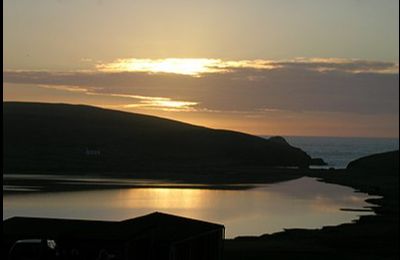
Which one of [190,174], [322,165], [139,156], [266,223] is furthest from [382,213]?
[322,165]

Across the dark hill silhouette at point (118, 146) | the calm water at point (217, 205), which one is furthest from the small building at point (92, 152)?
the calm water at point (217, 205)

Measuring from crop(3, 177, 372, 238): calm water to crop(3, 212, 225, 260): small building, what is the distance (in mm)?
24923

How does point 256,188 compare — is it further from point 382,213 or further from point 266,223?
point 266,223

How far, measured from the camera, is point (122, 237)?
26891 mm

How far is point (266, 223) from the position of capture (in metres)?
64.7

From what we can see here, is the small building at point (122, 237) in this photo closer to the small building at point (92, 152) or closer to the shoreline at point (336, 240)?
the shoreline at point (336, 240)

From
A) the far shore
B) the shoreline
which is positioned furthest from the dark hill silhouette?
the shoreline

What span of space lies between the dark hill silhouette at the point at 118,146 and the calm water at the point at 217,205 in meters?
50.7

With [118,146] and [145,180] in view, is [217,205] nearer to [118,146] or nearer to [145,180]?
[145,180]

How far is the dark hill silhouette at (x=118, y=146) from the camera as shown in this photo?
15212 cm

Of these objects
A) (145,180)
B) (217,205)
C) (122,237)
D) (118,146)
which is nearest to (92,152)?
(118,146)

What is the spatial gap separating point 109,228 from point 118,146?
480ft

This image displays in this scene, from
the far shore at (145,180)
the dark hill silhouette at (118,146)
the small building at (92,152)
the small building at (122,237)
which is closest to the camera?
the small building at (122,237)

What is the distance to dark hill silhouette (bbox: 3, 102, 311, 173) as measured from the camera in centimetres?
15212
